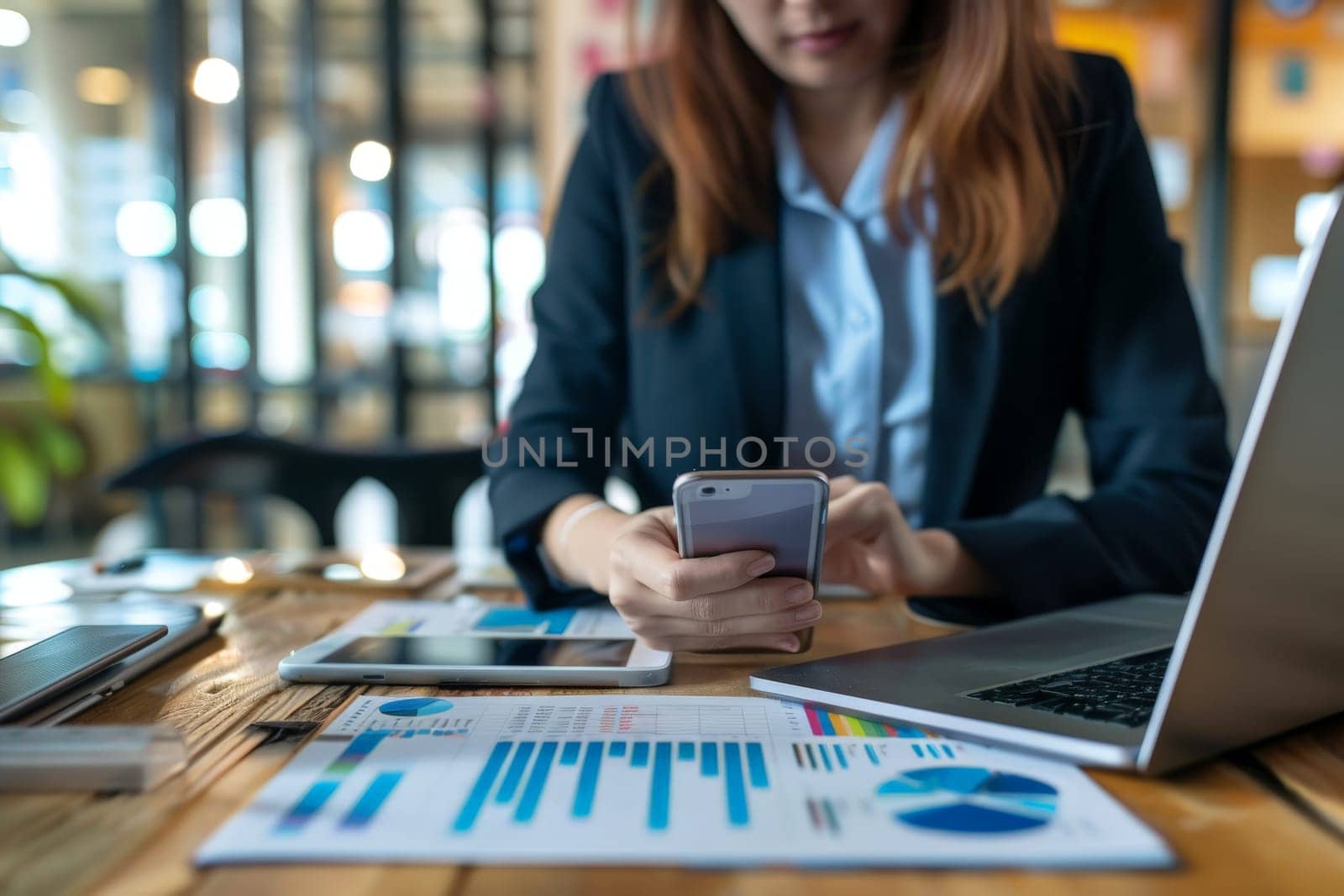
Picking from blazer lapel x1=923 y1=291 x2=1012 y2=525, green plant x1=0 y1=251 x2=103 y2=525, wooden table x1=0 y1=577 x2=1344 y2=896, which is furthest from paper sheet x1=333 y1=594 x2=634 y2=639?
green plant x1=0 y1=251 x2=103 y2=525

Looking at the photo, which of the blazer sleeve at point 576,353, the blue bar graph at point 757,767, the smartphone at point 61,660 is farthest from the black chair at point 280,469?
the blue bar graph at point 757,767

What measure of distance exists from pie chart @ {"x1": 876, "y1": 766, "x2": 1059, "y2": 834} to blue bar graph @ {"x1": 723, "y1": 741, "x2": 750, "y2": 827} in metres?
0.06

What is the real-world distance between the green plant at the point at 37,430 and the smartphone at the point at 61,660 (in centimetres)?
174

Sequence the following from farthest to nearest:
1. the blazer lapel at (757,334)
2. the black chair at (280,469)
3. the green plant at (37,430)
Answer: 1. the green plant at (37,430)
2. the black chair at (280,469)
3. the blazer lapel at (757,334)

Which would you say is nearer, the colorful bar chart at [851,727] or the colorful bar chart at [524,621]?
the colorful bar chart at [851,727]

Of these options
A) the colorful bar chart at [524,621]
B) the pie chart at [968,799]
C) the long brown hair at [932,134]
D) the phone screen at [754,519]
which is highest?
the long brown hair at [932,134]

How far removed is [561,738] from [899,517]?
37 centimetres

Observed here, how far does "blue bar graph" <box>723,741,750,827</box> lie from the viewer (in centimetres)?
44

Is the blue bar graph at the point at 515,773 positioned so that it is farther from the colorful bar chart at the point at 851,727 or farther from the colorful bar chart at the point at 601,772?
the colorful bar chart at the point at 851,727

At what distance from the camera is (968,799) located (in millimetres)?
458

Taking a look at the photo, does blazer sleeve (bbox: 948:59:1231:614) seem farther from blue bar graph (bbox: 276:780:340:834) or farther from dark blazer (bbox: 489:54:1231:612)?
blue bar graph (bbox: 276:780:340:834)

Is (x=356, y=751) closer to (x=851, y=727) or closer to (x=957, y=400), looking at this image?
(x=851, y=727)

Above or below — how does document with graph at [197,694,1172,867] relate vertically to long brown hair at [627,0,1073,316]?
below

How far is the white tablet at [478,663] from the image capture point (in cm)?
66
